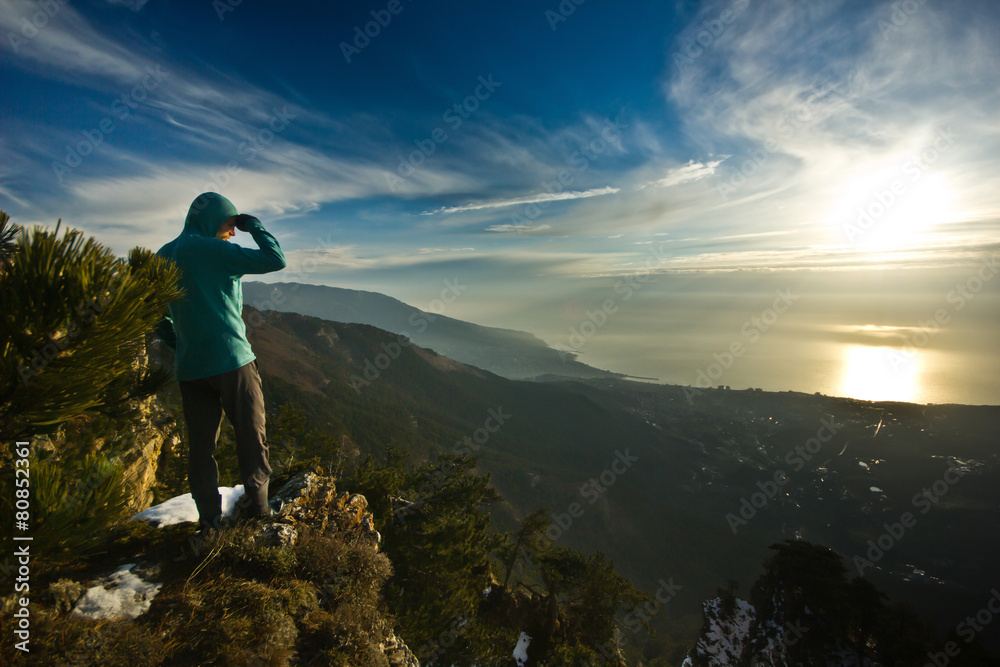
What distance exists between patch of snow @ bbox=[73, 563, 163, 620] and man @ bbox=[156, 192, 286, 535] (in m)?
0.57

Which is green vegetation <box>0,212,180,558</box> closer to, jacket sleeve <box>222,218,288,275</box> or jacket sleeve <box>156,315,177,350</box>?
jacket sleeve <box>222,218,288,275</box>

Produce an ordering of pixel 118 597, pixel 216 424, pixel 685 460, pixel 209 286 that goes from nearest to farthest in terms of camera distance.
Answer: pixel 118 597 → pixel 209 286 → pixel 216 424 → pixel 685 460

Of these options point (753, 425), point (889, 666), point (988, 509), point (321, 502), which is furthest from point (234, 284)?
point (753, 425)

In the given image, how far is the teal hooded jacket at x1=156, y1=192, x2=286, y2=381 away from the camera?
3238 millimetres

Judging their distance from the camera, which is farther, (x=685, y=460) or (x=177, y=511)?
(x=685, y=460)

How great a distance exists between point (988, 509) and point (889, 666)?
107003mm

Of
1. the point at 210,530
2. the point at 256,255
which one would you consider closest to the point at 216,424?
the point at 210,530

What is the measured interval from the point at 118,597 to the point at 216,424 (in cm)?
140

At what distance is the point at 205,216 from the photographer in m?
3.43

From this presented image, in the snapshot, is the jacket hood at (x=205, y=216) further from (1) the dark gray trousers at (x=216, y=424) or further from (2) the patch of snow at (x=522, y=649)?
(2) the patch of snow at (x=522, y=649)

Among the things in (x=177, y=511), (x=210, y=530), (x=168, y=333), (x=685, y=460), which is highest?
(x=168, y=333)

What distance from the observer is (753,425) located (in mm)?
143875

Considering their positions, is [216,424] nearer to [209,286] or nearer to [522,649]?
[209,286]

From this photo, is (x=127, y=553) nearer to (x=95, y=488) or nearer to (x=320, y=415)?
(x=95, y=488)
